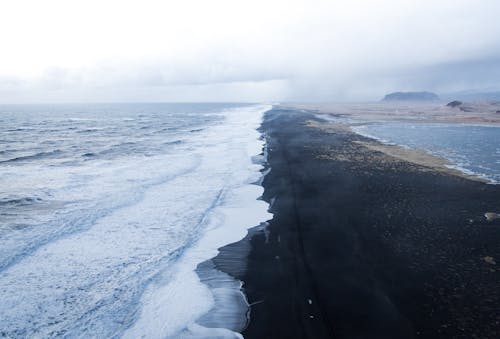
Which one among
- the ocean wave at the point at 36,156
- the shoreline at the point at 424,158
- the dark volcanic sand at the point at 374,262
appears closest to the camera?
the dark volcanic sand at the point at 374,262

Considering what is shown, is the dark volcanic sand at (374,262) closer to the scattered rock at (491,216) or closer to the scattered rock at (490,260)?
the scattered rock at (490,260)

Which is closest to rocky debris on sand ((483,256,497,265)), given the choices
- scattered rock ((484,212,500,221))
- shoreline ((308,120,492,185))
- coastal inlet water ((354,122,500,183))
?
scattered rock ((484,212,500,221))

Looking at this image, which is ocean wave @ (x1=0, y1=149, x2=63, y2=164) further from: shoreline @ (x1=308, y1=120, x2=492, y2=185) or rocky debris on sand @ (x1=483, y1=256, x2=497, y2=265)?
rocky debris on sand @ (x1=483, y1=256, x2=497, y2=265)

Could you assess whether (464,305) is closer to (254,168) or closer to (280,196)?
(280,196)

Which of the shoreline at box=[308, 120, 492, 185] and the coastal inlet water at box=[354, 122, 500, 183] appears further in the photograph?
the coastal inlet water at box=[354, 122, 500, 183]

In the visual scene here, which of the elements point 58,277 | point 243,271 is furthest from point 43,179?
point 243,271

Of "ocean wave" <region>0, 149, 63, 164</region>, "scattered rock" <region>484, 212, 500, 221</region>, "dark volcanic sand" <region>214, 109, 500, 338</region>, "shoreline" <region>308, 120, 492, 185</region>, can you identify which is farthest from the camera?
"ocean wave" <region>0, 149, 63, 164</region>

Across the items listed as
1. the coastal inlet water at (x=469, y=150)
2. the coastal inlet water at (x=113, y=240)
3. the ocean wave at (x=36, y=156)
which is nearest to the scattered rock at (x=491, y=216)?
the coastal inlet water at (x=469, y=150)
